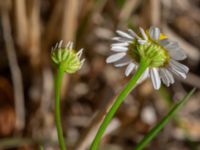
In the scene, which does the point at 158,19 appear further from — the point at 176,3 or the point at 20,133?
the point at 20,133

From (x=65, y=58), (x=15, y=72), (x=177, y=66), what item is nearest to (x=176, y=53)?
(x=177, y=66)

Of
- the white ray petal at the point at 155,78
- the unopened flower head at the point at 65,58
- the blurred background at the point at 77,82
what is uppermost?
the unopened flower head at the point at 65,58

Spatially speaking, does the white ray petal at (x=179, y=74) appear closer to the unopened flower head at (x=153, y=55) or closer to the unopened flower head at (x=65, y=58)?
the unopened flower head at (x=153, y=55)

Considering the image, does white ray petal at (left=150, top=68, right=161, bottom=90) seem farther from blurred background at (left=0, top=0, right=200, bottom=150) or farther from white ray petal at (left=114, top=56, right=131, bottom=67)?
blurred background at (left=0, top=0, right=200, bottom=150)

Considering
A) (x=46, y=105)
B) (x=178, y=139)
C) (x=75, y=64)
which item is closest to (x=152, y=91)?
(x=178, y=139)

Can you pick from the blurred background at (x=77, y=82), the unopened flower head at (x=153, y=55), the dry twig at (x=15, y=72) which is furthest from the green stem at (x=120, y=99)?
the dry twig at (x=15, y=72)

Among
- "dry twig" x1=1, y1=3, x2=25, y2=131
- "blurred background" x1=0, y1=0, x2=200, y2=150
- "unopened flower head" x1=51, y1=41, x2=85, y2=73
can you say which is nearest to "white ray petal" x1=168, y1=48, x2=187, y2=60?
"unopened flower head" x1=51, y1=41, x2=85, y2=73

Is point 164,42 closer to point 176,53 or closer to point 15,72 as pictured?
point 176,53
